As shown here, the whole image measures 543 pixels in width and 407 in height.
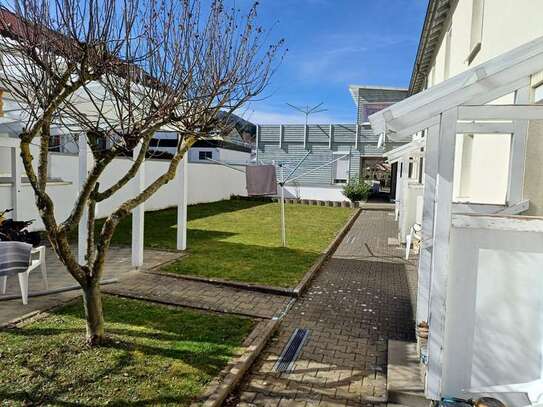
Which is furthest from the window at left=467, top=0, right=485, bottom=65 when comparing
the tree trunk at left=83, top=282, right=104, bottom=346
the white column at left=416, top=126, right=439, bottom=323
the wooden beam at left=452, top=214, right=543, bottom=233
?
the tree trunk at left=83, top=282, right=104, bottom=346

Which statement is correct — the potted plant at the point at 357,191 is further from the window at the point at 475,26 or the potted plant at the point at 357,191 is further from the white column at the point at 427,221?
the white column at the point at 427,221

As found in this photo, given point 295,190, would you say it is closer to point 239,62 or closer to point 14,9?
point 239,62

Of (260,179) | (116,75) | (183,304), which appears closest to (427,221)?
(183,304)

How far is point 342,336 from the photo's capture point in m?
5.05

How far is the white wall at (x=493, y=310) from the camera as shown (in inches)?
124

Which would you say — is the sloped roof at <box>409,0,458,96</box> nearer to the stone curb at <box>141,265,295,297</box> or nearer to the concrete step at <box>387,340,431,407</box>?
the stone curb at <box>141,265,295,297</box>

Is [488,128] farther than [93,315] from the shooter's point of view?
Yes

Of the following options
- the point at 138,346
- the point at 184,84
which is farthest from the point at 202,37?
the point at 138,346

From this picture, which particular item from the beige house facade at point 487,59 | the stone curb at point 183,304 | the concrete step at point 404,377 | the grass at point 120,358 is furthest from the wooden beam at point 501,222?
the stone curb at point 183,304

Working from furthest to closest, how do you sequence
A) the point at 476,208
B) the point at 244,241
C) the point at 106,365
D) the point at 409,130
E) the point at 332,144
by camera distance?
the point at 332,144 < the point at 244,241 < the point at 476,208 < the point at 106,365 < the point at 409,130

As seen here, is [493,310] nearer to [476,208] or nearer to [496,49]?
[476,208]

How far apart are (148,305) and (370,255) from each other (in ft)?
20.7

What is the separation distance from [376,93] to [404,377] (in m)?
26.1

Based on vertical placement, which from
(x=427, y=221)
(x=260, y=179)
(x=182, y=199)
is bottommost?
(x=182, y=199)
